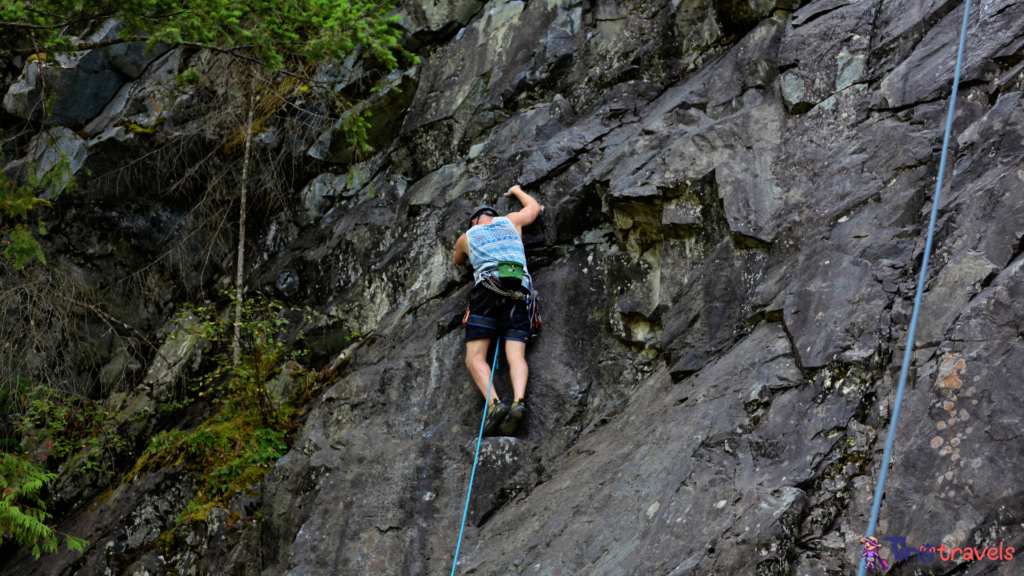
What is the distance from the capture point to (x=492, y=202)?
7000 millimetres

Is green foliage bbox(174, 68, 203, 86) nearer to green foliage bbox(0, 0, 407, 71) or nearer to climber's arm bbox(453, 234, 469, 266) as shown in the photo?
green foliage bbox(0, 0, 407, 71)

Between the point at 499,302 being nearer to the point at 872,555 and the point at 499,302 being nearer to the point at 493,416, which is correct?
the point at 493,416

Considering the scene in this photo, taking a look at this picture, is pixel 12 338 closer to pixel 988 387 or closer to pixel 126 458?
pixel 126 458

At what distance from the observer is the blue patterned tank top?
19.3 ft

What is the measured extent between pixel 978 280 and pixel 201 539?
235 inches

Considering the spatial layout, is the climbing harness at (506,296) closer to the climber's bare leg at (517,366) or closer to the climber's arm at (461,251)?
the climber's bare leg at (517,366)

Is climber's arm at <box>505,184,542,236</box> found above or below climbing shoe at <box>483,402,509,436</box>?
above

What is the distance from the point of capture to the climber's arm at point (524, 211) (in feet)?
20.7

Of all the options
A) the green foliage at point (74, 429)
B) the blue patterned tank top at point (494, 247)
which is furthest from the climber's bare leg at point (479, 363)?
the green foliage at point (74, 429)

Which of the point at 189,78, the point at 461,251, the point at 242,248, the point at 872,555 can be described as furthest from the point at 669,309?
the point at 189,78

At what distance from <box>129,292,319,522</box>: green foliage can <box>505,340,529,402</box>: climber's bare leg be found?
261 cm

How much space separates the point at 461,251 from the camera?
6430mm

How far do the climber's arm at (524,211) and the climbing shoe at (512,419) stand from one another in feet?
5.38

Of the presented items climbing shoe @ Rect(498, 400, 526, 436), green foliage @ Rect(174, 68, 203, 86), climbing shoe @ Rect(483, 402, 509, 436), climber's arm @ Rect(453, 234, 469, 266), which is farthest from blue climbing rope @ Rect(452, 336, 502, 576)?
green foliage @ Rect(174, 68, 203, 86)
